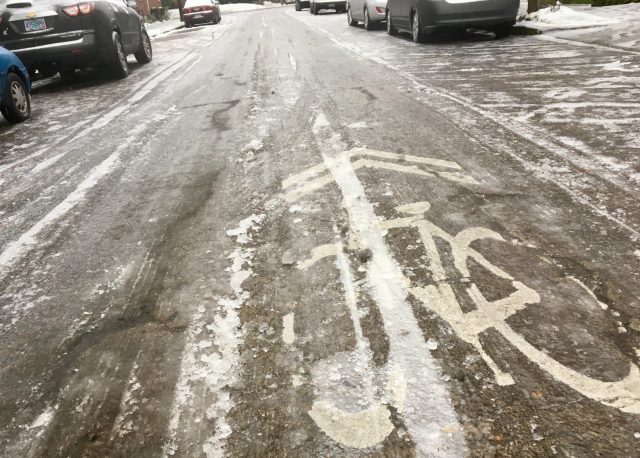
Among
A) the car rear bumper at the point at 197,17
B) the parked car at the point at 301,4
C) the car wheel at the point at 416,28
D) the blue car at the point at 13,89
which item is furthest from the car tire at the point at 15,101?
the parked car at the point at 301,4

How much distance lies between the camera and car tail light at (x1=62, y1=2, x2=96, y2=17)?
26.2ft

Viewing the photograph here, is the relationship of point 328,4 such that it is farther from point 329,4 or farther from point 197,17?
point 197,17

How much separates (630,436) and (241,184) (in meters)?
2.70

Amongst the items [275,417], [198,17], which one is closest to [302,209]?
[275,417]

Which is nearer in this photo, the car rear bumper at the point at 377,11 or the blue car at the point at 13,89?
the blue car at the point at 13,89

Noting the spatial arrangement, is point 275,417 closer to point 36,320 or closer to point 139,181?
point 36,320

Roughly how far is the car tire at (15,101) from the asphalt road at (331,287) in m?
1.47

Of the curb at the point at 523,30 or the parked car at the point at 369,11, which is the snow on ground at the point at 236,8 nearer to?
the parked car at the point at 369,11

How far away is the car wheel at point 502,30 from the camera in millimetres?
10555

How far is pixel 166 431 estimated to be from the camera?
160 centimetres

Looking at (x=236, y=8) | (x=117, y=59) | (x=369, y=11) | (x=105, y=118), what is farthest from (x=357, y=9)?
(x=236, y=8)

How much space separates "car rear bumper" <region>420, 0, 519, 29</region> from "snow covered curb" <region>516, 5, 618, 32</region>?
1.32 metres

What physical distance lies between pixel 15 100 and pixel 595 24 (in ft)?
34.1

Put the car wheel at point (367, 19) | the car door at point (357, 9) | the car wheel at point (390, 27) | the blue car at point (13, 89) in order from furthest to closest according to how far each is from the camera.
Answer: the car door at point (357, 9), the car wheel at point (367, 19), the car wheel at point (390, 27), the blue car at point (13, 89)
